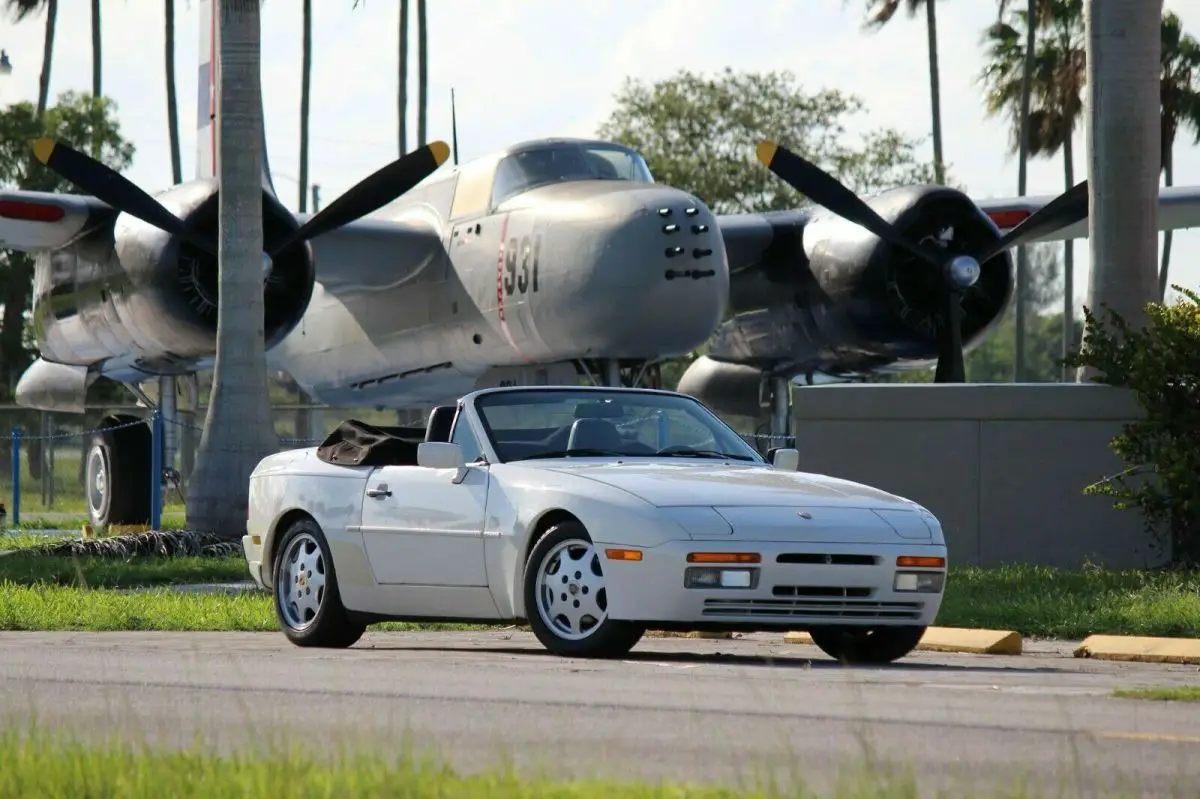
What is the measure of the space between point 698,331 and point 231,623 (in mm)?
10667

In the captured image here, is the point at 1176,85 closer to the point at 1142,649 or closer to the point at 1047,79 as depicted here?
the point at 1047,79

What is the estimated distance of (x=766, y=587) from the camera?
992 cm

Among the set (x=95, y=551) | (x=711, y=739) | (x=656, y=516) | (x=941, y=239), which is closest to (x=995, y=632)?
(x=656, y=516)

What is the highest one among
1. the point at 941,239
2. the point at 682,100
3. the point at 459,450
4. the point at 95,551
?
the point at 682,100

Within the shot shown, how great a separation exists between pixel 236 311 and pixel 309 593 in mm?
10660

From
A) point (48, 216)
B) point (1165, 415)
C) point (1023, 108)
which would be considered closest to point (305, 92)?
point (1023, 108)

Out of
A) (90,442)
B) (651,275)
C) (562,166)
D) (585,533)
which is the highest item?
(562,166)

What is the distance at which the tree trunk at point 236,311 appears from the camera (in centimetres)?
2191

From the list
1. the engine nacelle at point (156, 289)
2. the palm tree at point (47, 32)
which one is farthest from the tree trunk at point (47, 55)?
the engine nacelle at point (156, 289)

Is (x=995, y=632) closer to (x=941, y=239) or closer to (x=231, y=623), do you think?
(x=231, y=623)

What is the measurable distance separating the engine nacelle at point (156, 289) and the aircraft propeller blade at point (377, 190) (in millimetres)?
340

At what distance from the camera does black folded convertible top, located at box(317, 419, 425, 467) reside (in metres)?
11.8

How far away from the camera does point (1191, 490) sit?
15.3m

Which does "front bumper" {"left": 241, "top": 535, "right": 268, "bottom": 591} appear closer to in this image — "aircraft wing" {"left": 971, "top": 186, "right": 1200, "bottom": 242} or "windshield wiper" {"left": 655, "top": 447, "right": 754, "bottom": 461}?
"windshield wiper" {"left": 655, "top": 447, "right": 754, "bottom": 461}
